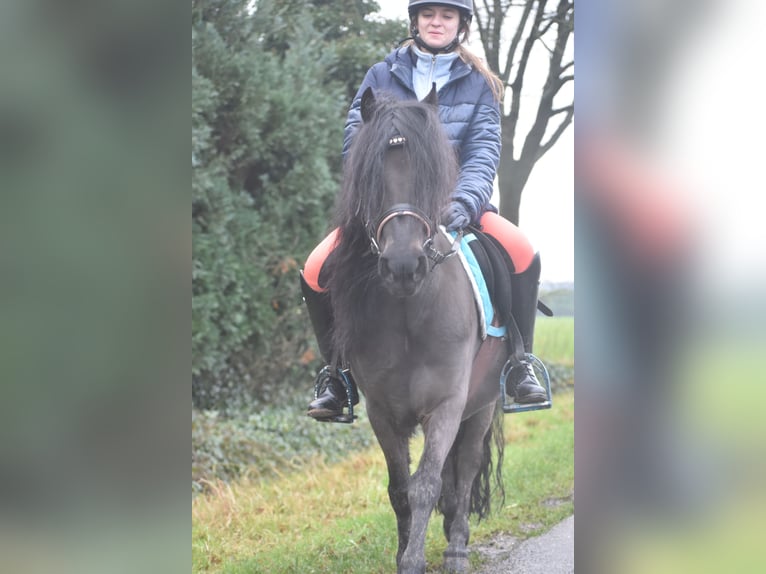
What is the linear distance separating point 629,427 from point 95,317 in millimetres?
1111

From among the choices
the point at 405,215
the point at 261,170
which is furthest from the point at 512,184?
the point at 405,215

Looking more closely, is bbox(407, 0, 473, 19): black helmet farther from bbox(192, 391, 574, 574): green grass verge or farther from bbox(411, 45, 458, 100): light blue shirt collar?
bbox(192, 391, 574, 574): green grass verge

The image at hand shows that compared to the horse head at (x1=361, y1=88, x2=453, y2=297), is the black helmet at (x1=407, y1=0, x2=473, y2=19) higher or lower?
higher

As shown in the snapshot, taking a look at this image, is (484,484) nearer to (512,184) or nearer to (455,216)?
(455,216)

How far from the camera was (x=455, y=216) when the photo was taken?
4.09 meters

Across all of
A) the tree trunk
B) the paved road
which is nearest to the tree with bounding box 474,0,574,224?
the tree trunk

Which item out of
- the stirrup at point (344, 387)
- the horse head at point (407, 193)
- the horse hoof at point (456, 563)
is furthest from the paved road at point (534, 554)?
the horse head at point (407, 193)

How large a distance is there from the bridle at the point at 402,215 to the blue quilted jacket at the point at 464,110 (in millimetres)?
716

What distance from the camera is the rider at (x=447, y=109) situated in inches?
173

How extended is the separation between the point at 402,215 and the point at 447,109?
1215 mm

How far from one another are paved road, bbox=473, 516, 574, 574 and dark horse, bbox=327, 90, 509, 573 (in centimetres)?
77

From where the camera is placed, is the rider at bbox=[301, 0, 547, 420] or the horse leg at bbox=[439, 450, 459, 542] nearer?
the rider at bbox=[301, 0, 547, 420]

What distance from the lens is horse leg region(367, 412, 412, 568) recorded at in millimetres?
4375

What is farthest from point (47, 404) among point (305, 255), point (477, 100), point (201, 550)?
point (305, 255)
